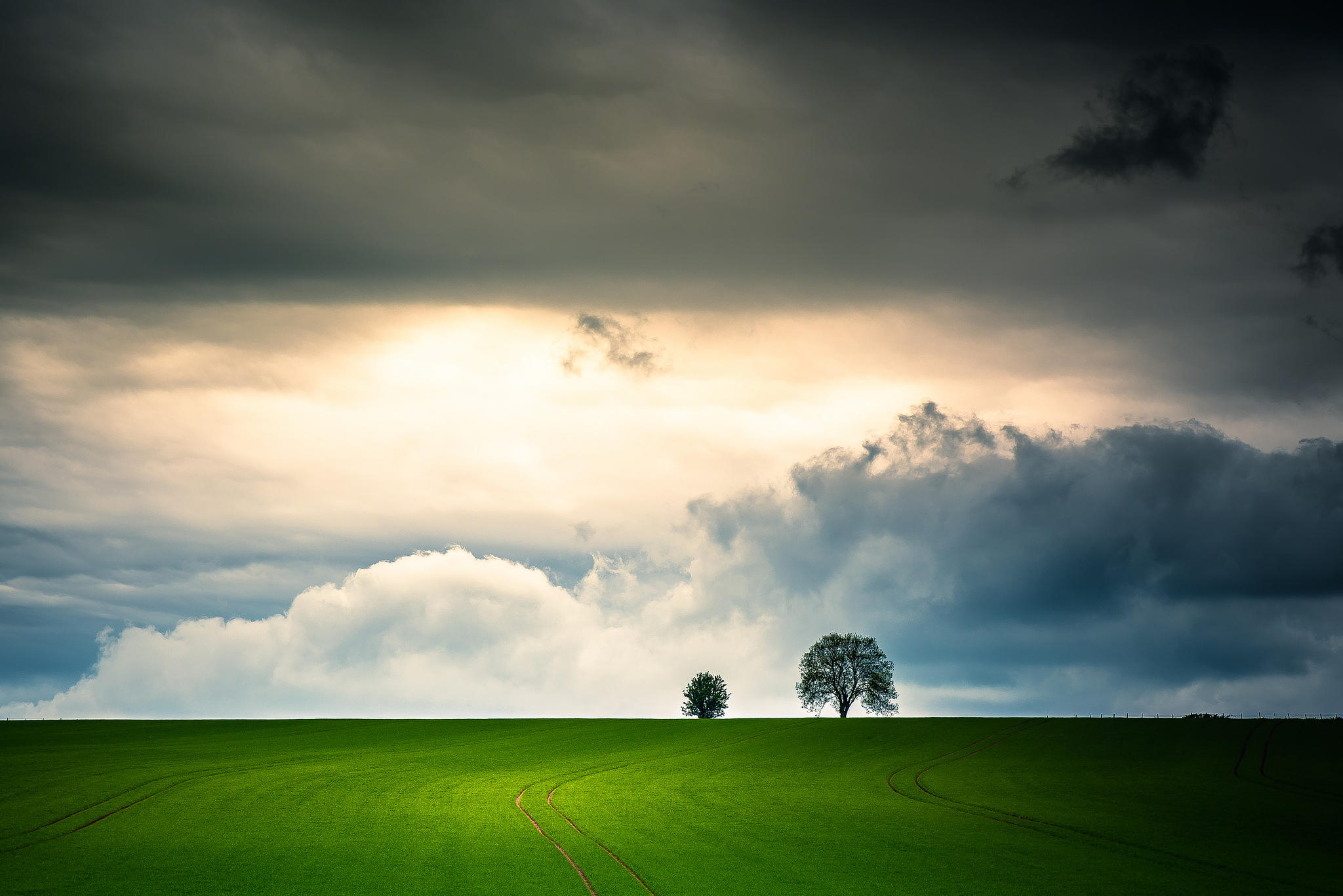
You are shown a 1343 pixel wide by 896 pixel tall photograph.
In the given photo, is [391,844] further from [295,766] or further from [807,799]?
[295,766]

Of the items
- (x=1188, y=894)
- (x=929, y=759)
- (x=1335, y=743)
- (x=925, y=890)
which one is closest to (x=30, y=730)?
(x=929, y=759)

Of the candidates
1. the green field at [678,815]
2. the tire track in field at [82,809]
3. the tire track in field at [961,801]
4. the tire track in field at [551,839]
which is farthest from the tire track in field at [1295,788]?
the tire track in field at [82,809]

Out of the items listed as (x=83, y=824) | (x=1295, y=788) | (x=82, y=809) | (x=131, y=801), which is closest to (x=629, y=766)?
(x=131, y=801)

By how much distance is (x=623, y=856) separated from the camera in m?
25.7

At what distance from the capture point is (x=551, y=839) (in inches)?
1122

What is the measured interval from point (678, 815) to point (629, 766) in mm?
19189

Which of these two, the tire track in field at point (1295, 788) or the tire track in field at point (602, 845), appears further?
the tire track in field at point (1295, 788)

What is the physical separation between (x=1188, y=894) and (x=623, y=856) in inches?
570

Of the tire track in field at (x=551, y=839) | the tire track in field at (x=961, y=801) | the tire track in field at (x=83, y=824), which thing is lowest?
the tire track in field at (x=83, y=824)

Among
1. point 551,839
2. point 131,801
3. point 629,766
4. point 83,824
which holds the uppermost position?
point 629,766

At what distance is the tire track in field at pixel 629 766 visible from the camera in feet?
80.7

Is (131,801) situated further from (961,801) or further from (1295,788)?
(1295,788)

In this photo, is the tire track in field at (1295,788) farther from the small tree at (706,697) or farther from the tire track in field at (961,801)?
the small tree at (706,697)

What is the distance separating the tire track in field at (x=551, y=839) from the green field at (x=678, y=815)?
12 centimetres
